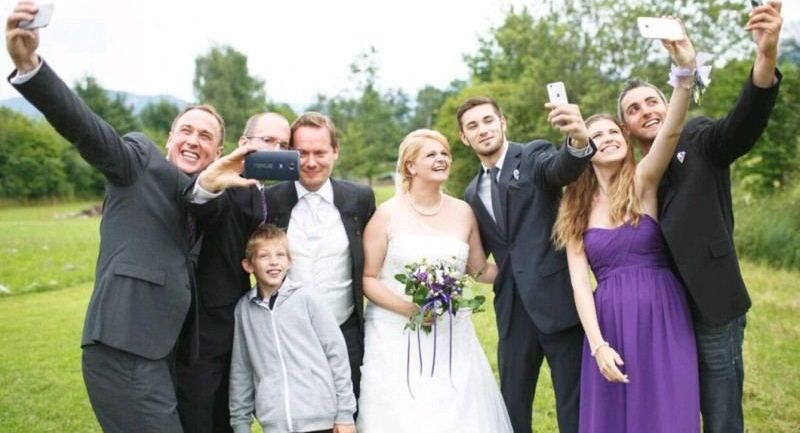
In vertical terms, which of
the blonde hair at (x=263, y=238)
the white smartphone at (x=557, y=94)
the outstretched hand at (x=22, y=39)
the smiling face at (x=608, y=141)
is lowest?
the blonde hair at (x=263, y=238)

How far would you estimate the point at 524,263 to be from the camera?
4.93 meters

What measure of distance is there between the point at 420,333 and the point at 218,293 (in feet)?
4.57

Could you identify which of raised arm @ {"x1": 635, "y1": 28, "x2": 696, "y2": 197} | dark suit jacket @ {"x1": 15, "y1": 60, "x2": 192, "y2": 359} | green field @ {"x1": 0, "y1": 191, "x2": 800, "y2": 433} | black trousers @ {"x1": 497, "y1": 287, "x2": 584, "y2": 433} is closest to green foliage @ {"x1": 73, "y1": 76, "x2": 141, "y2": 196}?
green field @ {"x1": 0, "y1": 191, "x2": 800, "y2": 433}

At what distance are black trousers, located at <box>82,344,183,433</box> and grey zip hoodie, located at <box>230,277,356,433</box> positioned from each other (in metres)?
0.76

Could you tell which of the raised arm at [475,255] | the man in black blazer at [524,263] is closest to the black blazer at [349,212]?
the raised arm at [475,255]

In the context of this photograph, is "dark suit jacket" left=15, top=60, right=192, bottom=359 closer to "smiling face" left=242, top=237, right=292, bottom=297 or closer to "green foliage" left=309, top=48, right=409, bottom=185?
"smiling face" left=242, top=237, right=292, bottom=297

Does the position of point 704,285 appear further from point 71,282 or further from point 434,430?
point 71,282

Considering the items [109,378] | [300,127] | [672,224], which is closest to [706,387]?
[672,224]

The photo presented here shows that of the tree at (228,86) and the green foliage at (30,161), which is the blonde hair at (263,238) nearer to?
the green foliage at (30,161)

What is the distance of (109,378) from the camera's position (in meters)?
3.73

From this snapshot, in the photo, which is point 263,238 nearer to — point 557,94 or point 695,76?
point 557,94

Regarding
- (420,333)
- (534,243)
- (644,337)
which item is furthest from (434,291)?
(644,337)

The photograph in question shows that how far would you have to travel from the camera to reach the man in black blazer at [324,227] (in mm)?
4871

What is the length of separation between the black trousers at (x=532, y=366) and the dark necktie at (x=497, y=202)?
0.50 metres
